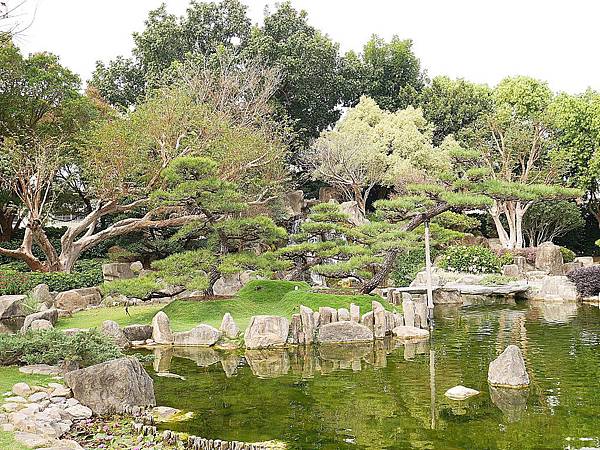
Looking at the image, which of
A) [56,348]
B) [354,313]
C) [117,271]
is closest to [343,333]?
[354,313]

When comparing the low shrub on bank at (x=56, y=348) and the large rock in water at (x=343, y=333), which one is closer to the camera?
the low shrub on bank at (x=56, y=348)

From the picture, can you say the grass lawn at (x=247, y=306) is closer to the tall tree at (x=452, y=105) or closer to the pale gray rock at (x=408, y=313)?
the pale gray rock at (x=408, y=313)

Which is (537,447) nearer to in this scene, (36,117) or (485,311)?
(485,311)

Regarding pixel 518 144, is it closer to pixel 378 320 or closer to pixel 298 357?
pixel 378 320

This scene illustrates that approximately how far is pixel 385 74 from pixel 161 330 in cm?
2146

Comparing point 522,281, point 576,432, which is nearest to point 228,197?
point 576,432

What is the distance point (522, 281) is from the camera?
61.4 feet

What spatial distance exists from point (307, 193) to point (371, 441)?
2354 cm

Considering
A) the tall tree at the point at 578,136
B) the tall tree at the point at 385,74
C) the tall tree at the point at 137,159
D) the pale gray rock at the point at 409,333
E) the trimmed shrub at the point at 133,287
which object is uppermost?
the tall tree at the point at 385,74

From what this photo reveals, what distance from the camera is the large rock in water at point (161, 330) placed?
1148 centimetres

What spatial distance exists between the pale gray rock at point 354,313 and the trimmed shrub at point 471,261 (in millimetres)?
8879

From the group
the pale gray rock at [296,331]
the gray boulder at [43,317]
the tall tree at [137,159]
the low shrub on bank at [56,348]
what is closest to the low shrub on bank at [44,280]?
the tall tree at [137,159]

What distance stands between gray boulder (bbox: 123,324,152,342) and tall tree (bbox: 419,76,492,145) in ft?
63.5

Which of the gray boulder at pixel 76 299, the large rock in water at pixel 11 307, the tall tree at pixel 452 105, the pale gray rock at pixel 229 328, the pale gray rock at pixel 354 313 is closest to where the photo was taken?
the pale gray rock at pixel 229 328
